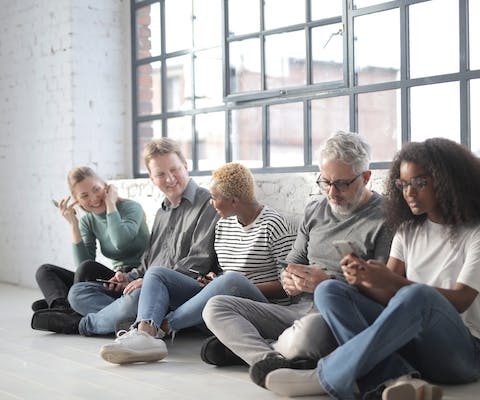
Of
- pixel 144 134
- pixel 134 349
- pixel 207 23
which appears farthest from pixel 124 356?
pixel 144 134

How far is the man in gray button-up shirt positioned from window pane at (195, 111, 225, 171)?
3.70 feet

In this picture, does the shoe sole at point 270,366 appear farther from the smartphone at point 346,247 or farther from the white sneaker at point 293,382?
the smartphone at point 346,247

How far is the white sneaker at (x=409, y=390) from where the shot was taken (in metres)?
2.72

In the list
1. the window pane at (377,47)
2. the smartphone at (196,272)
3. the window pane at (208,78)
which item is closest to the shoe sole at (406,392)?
the smartphone at (196,272)

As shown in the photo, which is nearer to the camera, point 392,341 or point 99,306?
point 392,341

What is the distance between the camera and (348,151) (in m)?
3.53

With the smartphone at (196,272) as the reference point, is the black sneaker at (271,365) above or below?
below

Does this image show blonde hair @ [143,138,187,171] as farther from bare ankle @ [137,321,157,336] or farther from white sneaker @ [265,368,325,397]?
white sneaker @ [265,368,325,397]

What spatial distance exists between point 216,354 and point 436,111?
5.92 ft

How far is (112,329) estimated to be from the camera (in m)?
4.38

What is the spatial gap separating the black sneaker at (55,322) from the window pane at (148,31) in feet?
8.19

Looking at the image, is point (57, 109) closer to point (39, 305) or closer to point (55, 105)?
point (55, 105)

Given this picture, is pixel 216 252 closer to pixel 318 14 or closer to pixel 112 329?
pixel 112 329

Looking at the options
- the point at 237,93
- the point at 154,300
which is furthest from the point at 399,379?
the point at 237,93
